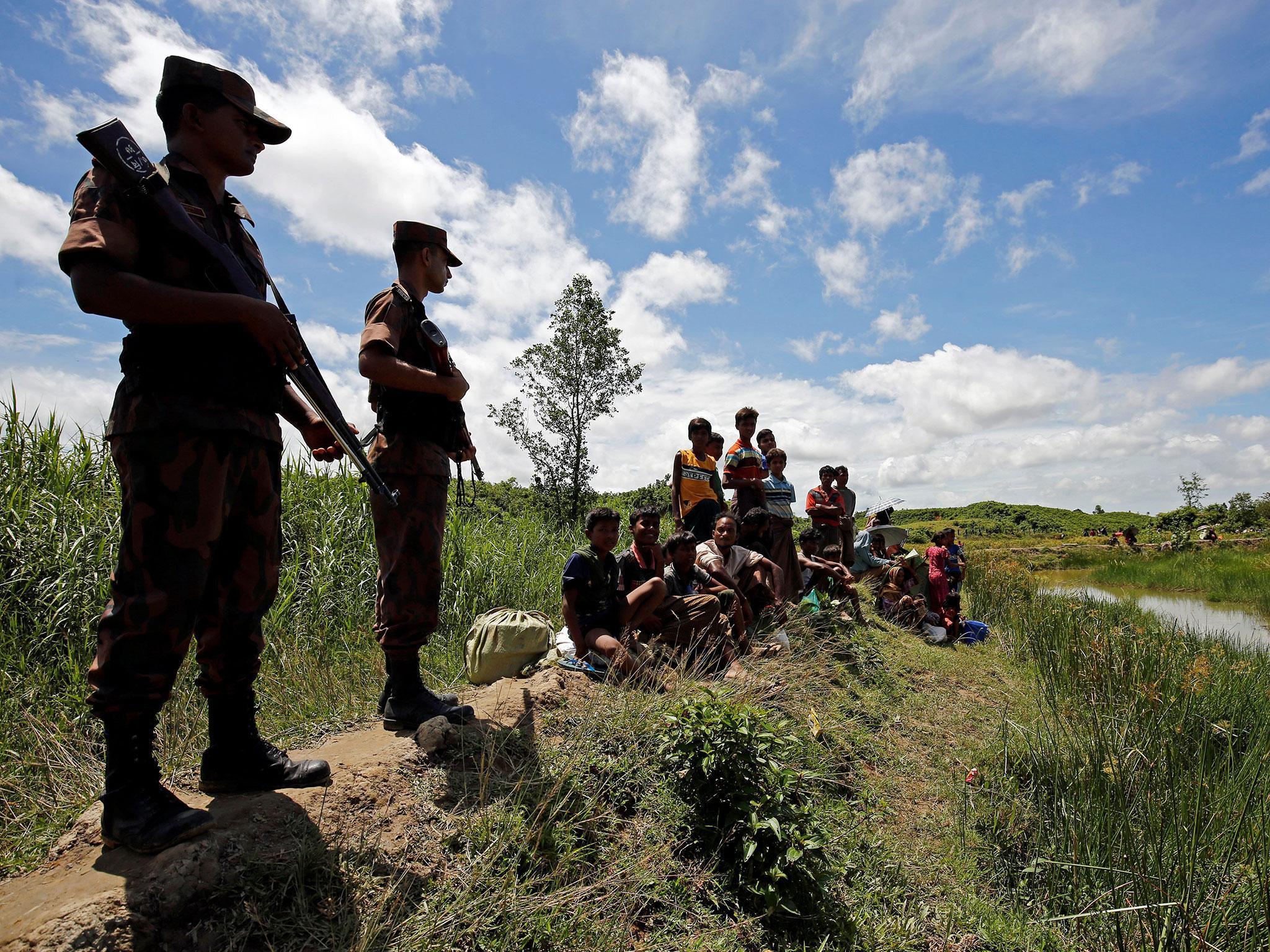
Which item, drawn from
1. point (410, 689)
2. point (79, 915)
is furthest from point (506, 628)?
point (79, 915)

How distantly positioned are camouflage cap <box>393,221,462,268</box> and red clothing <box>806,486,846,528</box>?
565cm

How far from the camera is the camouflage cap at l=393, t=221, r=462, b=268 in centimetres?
272

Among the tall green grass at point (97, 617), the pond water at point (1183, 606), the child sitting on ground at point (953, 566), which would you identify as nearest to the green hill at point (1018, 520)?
the pond water at point (1183, 606)

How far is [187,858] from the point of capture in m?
1.69

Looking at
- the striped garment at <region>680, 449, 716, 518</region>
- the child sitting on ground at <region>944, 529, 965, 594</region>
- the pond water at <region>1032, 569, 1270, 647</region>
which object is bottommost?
the pond water at <region>1032, 569, 1270, 647</region>

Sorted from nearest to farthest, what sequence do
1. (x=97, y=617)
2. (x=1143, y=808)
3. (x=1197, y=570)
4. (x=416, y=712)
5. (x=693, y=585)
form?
1. (x=416, y=712)
2. (x=1143, y=808)
3. (x=97, y=617)
4. (x=693, y=585)
5. (x=1197, y=570)

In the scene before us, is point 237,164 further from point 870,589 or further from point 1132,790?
point 870,589

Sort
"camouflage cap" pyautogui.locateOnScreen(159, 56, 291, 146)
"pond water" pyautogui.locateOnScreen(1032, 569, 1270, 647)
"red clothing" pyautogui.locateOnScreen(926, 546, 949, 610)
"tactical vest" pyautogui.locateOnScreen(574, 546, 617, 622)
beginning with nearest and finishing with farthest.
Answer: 1. "camouflage cap" pyautogui.locateOnScreen(159, 56, 291, 146)
2. "tactical vest" pyautogui.locateOnScreen(574, 546, 617, 622)
3. "red clothing" pyautogui.locateOnScreen(926, 546, 949, 610)
4. "pond water" pyautogui.locateOnScreen(1032, 569, 1270, 647)

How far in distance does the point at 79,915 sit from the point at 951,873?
11.7 feet

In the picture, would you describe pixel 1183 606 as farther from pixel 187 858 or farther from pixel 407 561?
pixel 187 858

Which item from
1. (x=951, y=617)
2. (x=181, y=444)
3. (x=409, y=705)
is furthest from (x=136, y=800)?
(x=951, y=617)

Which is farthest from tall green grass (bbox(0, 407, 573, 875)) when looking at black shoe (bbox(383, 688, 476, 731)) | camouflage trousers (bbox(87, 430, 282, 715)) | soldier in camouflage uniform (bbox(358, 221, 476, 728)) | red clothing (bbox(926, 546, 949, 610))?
red clothing (bbox(926, 546, 949, 610))

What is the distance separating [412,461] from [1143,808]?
3.96m

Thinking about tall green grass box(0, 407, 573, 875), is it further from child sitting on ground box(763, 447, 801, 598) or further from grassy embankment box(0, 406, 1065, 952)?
child sitting on ground box(763, 447, 801, 598)
